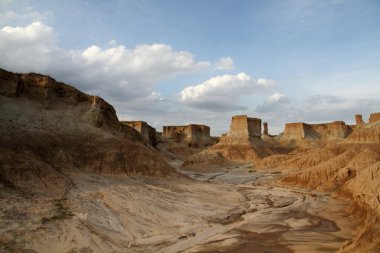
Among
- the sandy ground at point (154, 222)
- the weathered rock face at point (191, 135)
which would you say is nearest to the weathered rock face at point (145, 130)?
the weathered rock face at point (191, 135)

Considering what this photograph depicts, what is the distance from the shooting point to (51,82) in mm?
20031

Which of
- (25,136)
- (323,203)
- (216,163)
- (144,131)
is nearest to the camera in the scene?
(25,136)

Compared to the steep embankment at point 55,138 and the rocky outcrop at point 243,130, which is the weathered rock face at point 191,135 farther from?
the steep embankment at point 55,138

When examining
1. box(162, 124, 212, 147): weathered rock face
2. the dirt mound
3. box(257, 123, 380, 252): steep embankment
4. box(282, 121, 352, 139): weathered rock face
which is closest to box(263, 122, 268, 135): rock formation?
box(282, 121, 352, 139): weathered rock face

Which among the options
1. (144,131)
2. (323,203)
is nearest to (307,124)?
(144,131)

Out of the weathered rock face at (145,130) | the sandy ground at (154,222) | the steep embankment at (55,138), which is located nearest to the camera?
the sandy ground at (154,222)

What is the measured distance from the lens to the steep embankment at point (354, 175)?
8.57 m

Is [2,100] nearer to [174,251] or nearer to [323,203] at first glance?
[174,251]

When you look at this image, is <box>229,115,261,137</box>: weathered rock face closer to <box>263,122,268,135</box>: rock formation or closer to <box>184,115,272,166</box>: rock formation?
<box>184,115,272,166</box>: rock formation

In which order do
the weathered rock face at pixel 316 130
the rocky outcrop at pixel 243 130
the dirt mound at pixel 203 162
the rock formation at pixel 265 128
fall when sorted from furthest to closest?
the rock formation at pixel 265 128 → the weathered rock face at pixel 316 130 → the rocky outcrop at pixel 243 130 → the dirt mound at pixel 203 162

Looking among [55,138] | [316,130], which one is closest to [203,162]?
[55,138]

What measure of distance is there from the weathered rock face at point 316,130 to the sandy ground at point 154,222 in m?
54.2

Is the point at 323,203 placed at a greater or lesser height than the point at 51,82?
lesser

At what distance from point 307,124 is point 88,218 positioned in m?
65.7
